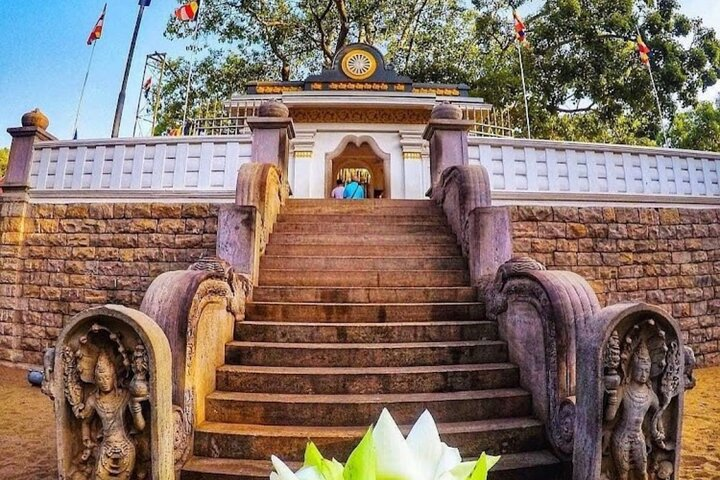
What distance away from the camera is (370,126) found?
→ 1110cm

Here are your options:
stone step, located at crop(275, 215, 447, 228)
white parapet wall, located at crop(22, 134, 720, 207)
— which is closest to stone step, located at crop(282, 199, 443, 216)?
stone step, located at crop(275, 215, 447, 228)

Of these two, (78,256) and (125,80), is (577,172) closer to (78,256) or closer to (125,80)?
(78,256)

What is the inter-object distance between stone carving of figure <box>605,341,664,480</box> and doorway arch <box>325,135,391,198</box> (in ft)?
26.4

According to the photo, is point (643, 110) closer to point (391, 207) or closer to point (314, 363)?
point (391, 207)

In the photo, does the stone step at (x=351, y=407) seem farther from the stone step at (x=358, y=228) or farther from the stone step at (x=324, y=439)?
the stone step at (x=358, y=228)

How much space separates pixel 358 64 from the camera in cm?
1234

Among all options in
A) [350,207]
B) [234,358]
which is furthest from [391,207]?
[234,358]

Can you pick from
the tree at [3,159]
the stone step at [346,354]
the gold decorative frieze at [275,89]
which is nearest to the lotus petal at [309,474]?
the stone step at [346,354]

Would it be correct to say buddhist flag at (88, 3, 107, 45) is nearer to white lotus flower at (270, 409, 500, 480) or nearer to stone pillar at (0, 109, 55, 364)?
stone pillar at (0, 109, 55, 364)

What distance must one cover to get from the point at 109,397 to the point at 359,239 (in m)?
3.65

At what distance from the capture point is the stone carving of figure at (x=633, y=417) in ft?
8.11

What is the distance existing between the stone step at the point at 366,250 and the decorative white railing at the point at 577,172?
218 centimetres

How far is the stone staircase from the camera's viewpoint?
2902 mm

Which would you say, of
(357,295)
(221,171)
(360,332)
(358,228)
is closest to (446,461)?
(360,332)
